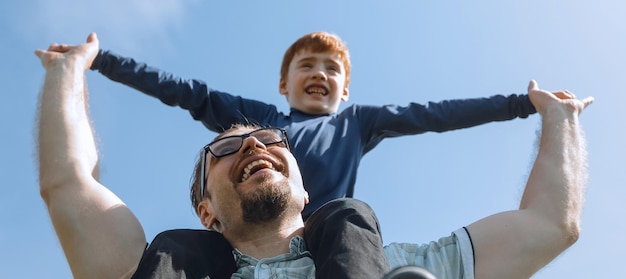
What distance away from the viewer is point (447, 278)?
12.3 ft

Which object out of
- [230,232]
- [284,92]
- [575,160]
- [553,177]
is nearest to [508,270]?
[553,177]

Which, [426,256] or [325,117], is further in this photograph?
[325,117]

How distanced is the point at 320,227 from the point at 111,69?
7.43ft

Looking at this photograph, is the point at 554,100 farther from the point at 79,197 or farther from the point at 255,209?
the point at 79,197

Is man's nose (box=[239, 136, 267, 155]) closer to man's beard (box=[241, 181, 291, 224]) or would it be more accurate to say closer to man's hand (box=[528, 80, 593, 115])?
man's beard (box=[241, 181, 291, 224])

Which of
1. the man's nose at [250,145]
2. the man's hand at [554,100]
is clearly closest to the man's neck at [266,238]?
the man's nose at [250,145]

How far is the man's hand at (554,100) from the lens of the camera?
490 cm

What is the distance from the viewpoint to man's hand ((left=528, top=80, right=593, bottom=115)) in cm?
490

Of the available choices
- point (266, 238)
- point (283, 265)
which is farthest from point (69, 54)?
point (283, 265)

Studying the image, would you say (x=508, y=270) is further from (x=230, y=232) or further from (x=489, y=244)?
(x=230, y=232)

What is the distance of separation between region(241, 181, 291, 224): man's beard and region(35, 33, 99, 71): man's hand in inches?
54.6

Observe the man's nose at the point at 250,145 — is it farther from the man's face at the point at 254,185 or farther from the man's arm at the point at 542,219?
the man's arm at the point at 542,219

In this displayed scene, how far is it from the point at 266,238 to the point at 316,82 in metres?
1.73

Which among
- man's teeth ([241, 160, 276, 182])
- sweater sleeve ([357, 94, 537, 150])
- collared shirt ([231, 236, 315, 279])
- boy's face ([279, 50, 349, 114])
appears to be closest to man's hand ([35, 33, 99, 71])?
man's teeth ([241, 160, 276, 182])
